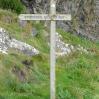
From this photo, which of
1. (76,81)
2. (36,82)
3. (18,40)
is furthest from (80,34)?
(36,82)

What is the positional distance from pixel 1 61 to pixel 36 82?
1357 millimetres

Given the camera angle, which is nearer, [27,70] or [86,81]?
[27,70]

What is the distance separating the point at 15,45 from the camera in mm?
16000

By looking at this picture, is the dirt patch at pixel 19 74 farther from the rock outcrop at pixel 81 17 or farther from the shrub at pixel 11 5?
the rock outcrop at pixel 81 17

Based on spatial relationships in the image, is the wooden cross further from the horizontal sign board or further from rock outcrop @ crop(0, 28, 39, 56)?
rock outcrop @ crop(0, 28, 39, 56)

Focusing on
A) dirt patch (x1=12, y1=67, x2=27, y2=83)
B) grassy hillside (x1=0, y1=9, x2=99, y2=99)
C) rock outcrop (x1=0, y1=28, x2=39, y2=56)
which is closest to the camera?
grassy hillside (x1=0, y1=9, x2=99, y2=99)

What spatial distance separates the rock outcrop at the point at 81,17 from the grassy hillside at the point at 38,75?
1168 cm

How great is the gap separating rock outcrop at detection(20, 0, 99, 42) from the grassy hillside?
1168 cm

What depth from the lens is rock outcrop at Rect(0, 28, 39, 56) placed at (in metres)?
15.4

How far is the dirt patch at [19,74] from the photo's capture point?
11797 millimetres

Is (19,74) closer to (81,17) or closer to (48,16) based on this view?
(48,16)

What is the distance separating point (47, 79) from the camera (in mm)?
12906

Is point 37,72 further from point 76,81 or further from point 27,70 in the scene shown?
point 76,81

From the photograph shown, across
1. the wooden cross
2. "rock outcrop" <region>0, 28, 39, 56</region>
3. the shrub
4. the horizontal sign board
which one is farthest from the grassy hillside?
the shrub
